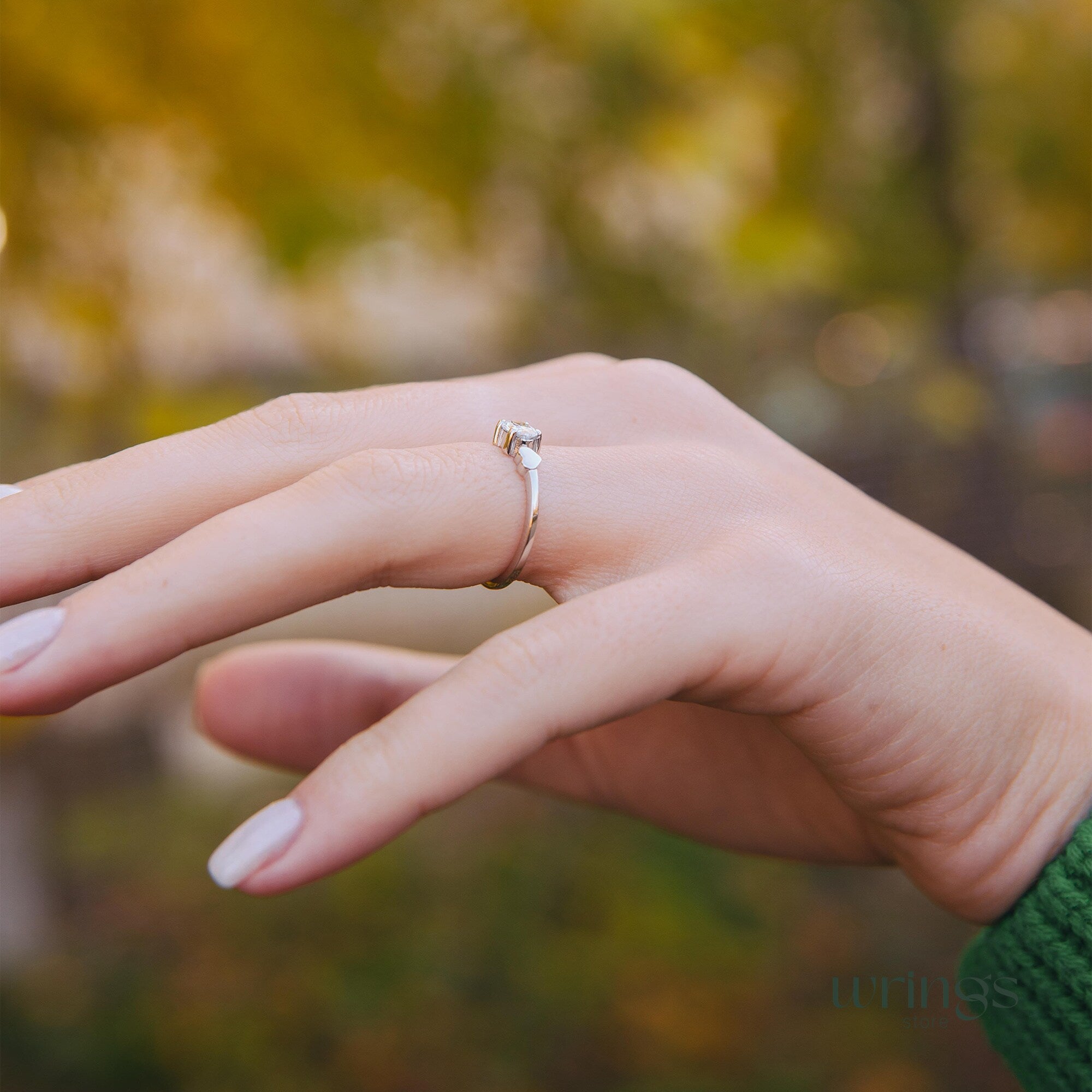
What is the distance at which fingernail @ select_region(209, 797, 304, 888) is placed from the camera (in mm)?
810

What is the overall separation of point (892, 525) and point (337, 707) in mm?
909

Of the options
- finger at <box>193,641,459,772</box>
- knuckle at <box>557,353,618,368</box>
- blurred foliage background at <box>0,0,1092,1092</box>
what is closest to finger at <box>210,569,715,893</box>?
knuckle at <box>557,353,618,368</box>

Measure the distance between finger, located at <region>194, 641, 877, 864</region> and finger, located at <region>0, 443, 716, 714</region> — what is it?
0.49m

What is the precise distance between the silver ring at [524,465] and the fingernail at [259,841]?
29 cm

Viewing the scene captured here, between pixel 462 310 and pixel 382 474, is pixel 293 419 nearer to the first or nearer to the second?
pixel 382 474

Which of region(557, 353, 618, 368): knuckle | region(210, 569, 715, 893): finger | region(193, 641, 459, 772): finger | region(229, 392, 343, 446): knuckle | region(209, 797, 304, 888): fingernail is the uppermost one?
region(229, 392, 343, 446): knuckle

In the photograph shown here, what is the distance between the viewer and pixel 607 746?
1.42 metres

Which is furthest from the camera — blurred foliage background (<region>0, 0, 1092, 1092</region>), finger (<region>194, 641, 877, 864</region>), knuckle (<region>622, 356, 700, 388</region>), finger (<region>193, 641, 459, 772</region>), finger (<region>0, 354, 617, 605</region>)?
blurred foliage background (<region>0, 0, 1092, 1092</region>)

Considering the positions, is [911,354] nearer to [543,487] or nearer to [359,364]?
[359,364]

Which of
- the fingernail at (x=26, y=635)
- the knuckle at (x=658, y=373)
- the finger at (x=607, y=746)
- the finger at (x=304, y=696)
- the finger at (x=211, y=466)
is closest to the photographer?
the fingernail at (x=26, y=635)

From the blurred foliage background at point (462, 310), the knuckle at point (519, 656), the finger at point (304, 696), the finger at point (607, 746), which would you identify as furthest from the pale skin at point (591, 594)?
the blurred foliage background at point (462, 310)

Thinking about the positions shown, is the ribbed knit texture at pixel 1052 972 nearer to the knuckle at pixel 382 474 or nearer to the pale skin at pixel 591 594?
the pale skin at pixel 591 594

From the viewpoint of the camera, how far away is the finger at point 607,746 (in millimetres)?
1330

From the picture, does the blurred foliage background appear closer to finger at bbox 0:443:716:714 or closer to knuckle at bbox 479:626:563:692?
finger at bbox 0:443:716:714
